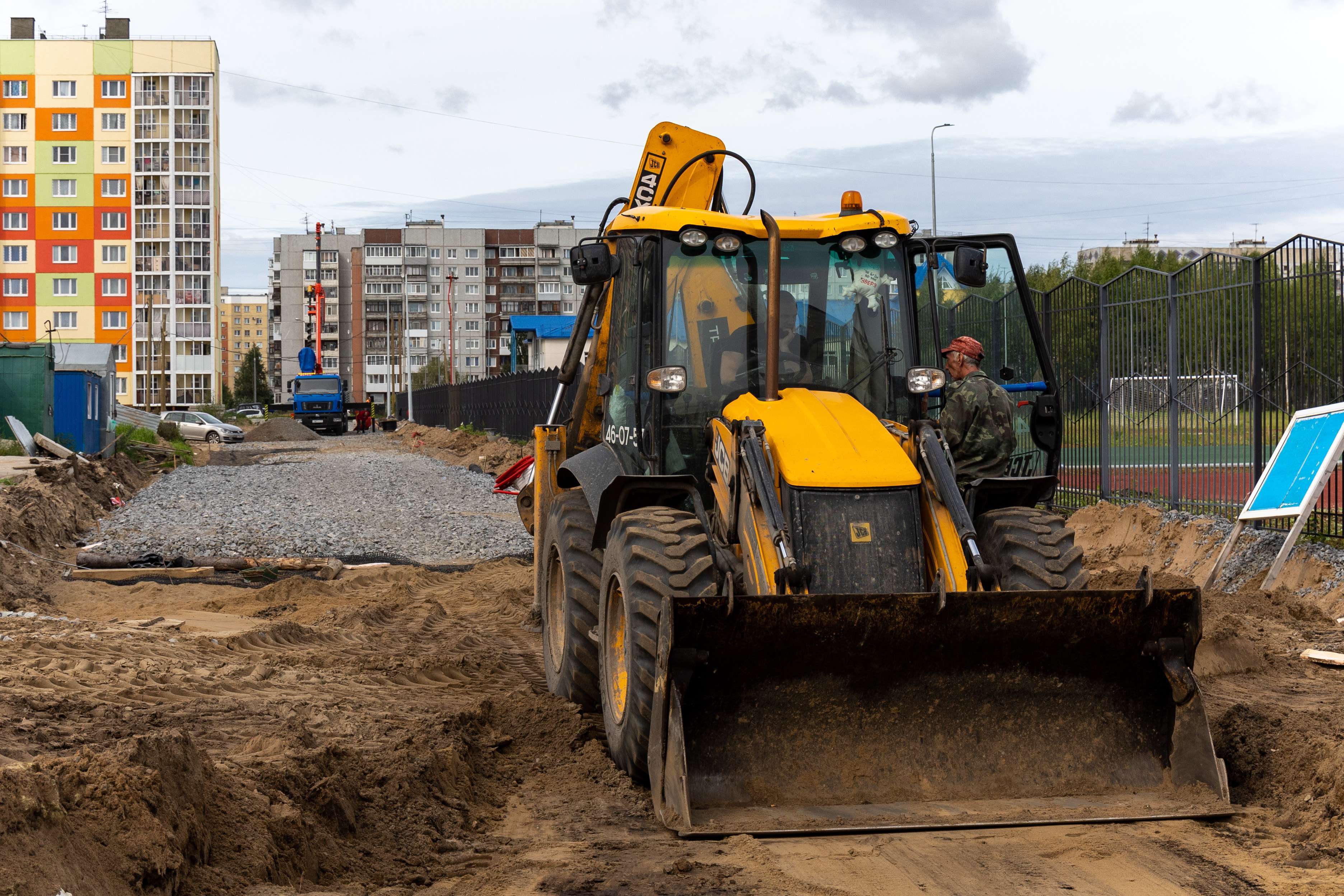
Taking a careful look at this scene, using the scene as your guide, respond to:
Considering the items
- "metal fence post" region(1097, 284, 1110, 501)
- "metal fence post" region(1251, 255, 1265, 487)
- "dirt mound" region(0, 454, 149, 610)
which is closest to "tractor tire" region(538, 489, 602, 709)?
"dirt mound" region(0, 454, 149, 610)

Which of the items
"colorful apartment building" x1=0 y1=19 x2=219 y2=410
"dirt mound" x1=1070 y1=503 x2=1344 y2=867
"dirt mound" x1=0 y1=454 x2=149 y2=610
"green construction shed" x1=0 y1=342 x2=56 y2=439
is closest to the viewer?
"dirt mound" x1=1070 y1=503 x2=1344 y2=867

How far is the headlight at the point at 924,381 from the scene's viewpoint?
625 cm

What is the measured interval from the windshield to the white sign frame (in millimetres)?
5114

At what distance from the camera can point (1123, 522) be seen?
13.4 metres

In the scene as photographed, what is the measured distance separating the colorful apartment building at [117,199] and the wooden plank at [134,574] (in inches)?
3089

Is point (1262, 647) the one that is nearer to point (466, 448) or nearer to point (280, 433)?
point (466, 448)

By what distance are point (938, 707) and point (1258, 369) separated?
312 inches

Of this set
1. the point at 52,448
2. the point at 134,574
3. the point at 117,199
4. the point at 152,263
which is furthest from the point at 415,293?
the point at 134,574

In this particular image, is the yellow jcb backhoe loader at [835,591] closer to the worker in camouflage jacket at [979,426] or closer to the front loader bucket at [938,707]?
the front loader bucket at [938,707]

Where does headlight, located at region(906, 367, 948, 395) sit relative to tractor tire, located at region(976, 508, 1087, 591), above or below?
above

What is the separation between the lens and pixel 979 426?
7109 millimetres

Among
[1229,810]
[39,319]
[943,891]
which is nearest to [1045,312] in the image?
[1229,810]

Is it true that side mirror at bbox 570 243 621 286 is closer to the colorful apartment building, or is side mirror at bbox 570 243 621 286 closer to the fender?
the fender

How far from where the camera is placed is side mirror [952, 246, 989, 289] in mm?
6172
